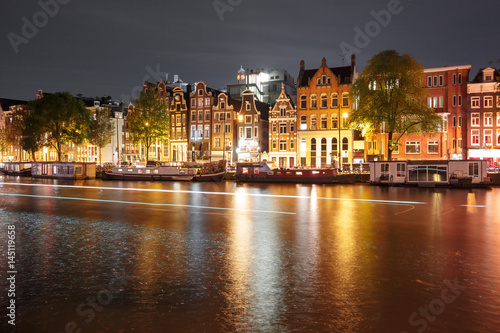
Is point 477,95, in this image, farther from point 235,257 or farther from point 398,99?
point 235,257

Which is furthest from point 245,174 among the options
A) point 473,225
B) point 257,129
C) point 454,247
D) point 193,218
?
point 454,247

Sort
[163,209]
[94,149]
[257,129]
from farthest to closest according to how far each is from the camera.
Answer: [94,149]
[257,129]
[163,209]

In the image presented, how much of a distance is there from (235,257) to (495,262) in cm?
740

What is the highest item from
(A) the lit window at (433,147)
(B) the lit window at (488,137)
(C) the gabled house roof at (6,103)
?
(C) the gabled house roof at (6,103)

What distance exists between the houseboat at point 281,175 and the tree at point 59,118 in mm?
44516

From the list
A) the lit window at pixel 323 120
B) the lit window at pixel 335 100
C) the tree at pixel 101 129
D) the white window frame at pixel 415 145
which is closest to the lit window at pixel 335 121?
the lit window at pixel 323 120

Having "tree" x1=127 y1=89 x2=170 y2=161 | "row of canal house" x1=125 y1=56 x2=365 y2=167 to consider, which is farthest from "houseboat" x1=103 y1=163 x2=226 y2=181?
"row of canal house" x1=125 y1=56 x2=365 y2=167

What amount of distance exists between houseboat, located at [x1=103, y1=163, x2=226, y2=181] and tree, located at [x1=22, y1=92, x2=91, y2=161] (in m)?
26.6

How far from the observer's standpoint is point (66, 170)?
64625 mm

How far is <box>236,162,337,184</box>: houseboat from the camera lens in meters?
51.9

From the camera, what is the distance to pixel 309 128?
249 ft

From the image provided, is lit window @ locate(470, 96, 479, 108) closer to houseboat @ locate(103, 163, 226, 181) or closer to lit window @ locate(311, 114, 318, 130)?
lit window @ locate(311, 114, 318, 130)

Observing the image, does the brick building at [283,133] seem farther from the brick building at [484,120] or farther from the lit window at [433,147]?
the brick building at [484,120]

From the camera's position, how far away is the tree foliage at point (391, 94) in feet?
159
